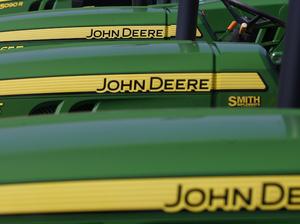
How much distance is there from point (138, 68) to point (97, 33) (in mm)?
1505

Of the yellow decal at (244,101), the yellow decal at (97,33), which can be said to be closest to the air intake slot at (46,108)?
the yellow decal at (244,101)

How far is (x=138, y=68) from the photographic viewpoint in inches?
102

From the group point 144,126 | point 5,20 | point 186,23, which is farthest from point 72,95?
point 5,20

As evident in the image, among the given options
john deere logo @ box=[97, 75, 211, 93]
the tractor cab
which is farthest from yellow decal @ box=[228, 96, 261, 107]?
the tractor cab

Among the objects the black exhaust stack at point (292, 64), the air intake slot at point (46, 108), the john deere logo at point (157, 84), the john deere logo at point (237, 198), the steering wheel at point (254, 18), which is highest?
the steering wheel at point (254, 18)

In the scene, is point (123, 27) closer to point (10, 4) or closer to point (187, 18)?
point (187, 18)

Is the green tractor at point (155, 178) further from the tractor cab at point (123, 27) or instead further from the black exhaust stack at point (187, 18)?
the tractor cab at point (123, 27)

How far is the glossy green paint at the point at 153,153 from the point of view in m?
1.31

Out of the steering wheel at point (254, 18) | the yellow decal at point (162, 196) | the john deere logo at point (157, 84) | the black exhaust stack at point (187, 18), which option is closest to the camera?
the yellow decal at point (162, 196)

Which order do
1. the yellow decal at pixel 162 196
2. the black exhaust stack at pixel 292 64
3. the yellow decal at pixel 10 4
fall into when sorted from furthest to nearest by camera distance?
the yellow decal at pixel 10 4 → the black exhaust stack at pixel 292 64 → the yellow decal at pixel 162 196

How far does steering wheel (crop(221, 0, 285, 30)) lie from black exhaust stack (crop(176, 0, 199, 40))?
2.11 feet

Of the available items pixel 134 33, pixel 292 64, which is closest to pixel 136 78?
pixel 292 64

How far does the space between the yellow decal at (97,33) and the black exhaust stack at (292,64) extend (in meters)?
2.15

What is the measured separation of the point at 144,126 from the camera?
1.52m
